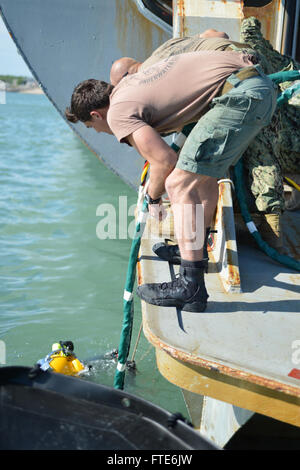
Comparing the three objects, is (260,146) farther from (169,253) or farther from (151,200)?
(151,200)

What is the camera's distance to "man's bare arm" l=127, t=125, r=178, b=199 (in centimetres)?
279

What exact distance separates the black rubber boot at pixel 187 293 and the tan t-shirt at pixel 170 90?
83 cm

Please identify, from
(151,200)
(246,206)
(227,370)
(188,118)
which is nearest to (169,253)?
(151,200)

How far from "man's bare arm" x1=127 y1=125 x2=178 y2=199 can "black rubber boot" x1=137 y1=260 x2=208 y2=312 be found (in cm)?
53

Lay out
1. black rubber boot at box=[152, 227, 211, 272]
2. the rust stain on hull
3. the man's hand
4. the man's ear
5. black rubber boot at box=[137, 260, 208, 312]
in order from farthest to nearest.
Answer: black rubber boot at box=[152, 227, 211, 272], the man's hand, the man's ear, black rubber boot at box=[137, 260, 208, 312], the rust stain on hull

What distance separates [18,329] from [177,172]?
9.52 ft

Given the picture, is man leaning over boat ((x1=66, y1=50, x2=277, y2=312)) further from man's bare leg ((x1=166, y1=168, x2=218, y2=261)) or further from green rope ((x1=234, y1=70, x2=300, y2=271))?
green rope ((x1=234, y1=70, x2=300, y2=271))

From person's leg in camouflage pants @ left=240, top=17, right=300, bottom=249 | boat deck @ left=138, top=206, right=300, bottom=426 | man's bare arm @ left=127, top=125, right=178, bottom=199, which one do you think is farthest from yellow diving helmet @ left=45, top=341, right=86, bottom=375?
person's leg in camouflage pants @ left=240, top=17, right=300, bottom=249

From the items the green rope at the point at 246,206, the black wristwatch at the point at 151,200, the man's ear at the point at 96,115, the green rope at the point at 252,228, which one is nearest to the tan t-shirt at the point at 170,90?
the man's ear at the point at 96,115

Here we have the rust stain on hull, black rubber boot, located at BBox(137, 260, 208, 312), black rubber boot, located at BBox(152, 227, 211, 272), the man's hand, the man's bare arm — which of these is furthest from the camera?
black rubber boot, located at BBox(152, 227, 211, 272)

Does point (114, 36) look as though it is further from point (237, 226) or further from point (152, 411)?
point (152, 411)

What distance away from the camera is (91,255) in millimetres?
7258

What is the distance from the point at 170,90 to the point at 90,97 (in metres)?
0.46
